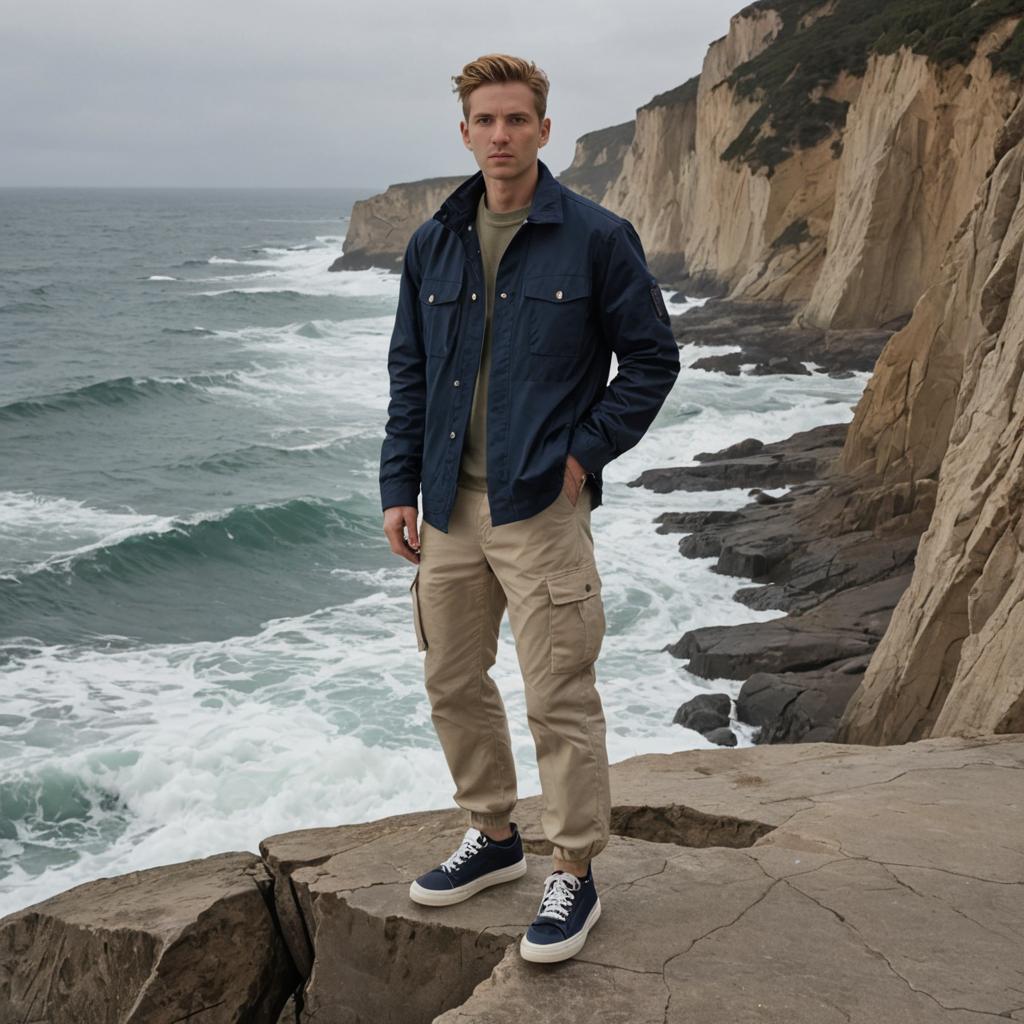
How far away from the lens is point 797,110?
37.1 meters

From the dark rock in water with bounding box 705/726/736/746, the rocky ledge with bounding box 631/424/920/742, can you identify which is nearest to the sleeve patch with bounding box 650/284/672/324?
the rocky ledge with bounding box 631/424/920/742

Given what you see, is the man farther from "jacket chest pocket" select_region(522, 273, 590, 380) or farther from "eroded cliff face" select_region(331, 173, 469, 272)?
"eroded cliff face" select_region(331, 173, 469, 272)

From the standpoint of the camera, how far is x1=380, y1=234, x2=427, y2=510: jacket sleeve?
363 centimetres

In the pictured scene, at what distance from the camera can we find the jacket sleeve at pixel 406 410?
3.63 m

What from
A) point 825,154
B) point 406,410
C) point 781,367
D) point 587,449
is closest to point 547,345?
point 587,449

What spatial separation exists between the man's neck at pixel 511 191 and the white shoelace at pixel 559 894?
1.91m

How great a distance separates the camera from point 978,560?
735cm

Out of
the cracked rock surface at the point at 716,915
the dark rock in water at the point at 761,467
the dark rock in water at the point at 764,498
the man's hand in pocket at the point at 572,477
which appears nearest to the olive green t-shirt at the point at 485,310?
the man's hand in pocket at the point at 572,477

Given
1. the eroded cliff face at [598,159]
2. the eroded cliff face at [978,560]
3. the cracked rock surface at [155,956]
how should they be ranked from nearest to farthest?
the cracked rock surface at [155,956]
the eroded cliff face at [978,560]
the eroded cliff face at [598,159]

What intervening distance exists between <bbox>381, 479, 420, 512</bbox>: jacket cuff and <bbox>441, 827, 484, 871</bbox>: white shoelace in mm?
1055

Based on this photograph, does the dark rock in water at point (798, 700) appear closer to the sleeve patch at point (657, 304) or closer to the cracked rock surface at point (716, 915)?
the cracked rock surface at point (716, 915)

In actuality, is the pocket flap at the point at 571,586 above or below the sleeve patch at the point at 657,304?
below

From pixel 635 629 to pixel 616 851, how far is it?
9725mm

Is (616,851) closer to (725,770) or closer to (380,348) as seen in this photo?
(725,770)
